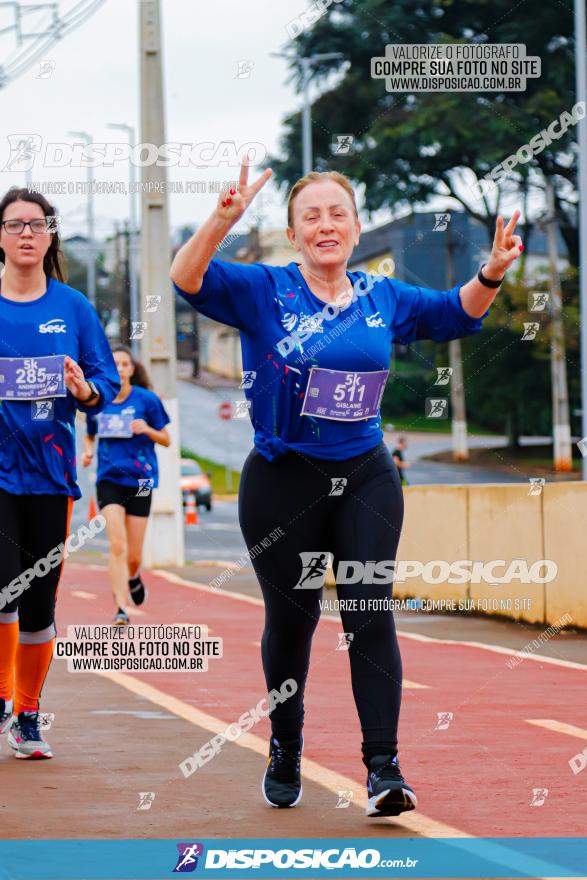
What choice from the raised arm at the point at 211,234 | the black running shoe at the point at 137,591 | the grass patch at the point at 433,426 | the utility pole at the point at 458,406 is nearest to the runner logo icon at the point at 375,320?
the raised arm at the point at 211,234

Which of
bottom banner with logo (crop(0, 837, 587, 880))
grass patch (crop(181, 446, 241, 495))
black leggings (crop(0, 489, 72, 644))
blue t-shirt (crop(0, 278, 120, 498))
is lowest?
grass patch (crop(181, 446, 241, 495))

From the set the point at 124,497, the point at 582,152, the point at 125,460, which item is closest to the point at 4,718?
the point at 125,460

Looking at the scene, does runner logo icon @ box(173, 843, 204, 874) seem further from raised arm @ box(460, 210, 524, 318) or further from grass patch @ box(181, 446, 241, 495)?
grass patch @ box(181, 446, 241, 495)

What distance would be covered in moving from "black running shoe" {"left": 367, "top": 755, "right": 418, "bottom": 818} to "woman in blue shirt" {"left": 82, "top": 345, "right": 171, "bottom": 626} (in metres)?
6.96

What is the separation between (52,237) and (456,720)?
2.71 m

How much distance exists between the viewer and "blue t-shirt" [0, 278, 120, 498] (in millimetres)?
6793

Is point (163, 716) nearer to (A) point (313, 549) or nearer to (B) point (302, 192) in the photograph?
(A) point (313, 549)

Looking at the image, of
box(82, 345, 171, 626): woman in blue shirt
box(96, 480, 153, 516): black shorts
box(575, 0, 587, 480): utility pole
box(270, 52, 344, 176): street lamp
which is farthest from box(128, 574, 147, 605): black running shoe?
box(270, 52, 344, 176): street lamp

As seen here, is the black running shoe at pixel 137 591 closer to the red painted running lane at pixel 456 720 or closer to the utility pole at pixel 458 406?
the red painted running lane at pixel 456 720

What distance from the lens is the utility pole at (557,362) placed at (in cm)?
4216

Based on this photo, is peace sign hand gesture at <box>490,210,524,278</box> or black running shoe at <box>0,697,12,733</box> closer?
peace sign hand gesture at <box>490,210,524,278</box>

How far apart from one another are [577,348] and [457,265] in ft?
37.7

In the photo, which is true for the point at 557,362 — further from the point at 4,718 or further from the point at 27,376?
the point at 27,376

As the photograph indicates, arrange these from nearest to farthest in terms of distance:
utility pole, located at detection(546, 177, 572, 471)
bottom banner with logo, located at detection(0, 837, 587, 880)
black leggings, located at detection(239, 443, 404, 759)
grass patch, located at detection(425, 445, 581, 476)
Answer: bottom banner with logo, located at detection(0, 837, 587, 880) < black leggings, located at detection(239, 443, 404, 759) < grass patch, located at detection(425, 445, 581, 476) < utility pole, located at detection(546, 177, 572, 471)
